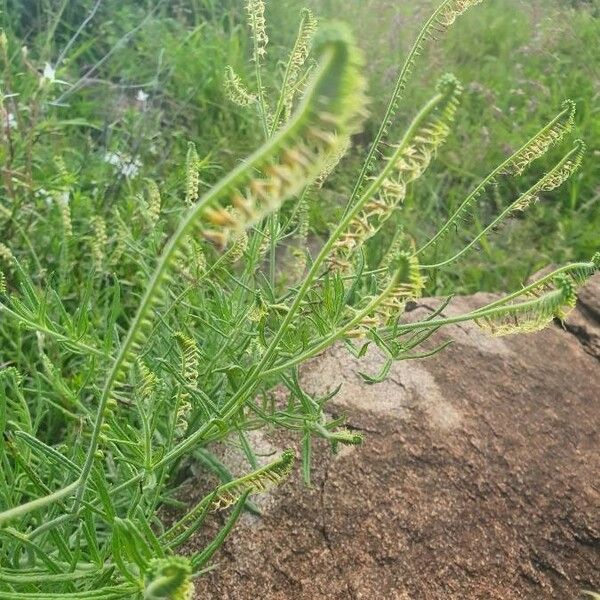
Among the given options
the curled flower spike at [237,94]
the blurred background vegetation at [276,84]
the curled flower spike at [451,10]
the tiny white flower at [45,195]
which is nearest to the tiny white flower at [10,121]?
the blurred background vegetation at [276,84]

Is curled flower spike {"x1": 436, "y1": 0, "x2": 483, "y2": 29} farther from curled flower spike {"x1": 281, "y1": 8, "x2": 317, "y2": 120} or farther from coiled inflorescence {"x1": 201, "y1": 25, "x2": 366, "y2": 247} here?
coiled inflorescence {"x1": 201, "y1": 25, "x2": 366, "y2": 247}

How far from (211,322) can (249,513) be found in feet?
1.07

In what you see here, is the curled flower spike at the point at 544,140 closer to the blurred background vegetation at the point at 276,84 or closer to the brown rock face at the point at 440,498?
the brown rock face at the point at 440,498

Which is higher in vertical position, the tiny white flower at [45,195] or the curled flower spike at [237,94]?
the curled flower spike at [237,94]

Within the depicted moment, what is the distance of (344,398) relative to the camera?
1.53 meters

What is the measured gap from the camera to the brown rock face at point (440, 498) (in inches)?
49.0

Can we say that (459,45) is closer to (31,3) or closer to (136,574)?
(31,3)

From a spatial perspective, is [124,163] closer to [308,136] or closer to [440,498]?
[440,498]

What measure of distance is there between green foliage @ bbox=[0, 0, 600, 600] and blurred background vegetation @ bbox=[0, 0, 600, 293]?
0.02m

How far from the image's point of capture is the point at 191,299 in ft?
4.92

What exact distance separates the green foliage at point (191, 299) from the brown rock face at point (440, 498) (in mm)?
85

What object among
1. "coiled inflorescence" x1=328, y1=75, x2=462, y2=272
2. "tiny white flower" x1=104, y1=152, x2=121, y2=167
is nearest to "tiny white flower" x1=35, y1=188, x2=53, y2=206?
"tiny white flower" x1=104, y1=152, x2=121, y2=167

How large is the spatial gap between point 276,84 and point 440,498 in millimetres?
1812

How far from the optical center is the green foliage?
1.94 feet
